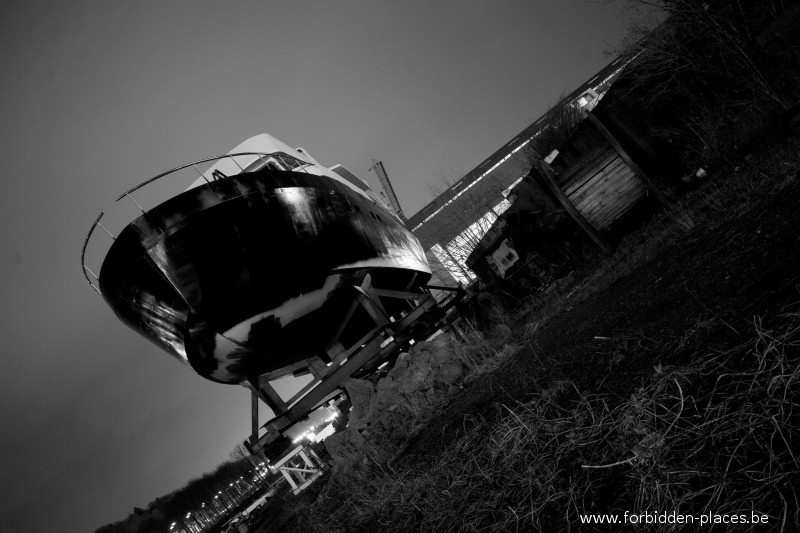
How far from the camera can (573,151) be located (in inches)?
378

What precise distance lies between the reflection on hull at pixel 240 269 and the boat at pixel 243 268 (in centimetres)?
2

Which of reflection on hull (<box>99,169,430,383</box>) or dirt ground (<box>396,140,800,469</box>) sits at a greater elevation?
reflection on hull (<box>99,169,430,383</box>)

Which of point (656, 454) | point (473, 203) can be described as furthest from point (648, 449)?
point (473, 203)

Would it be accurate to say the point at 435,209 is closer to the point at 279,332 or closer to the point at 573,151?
the point at 573,151

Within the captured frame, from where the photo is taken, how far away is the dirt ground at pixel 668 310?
1936 mm

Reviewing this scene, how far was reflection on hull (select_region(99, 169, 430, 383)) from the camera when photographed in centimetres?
547

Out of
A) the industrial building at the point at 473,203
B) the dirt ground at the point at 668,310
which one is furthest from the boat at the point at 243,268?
the industrial building at the point at 473,203

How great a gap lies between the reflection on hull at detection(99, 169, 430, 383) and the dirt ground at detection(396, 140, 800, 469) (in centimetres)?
355

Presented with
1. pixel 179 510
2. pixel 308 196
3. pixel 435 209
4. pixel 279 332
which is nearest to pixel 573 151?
pixel 308 196

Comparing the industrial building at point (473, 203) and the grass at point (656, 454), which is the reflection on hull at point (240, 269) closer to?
the grass at point (656, 454)

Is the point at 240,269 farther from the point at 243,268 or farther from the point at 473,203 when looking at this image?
the point at 473,203

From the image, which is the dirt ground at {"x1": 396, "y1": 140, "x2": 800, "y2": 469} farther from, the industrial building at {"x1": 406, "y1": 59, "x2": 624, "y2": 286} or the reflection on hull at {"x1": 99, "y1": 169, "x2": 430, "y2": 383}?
the industrial building at {"x1": 406, "y1": 59, "x2": 624, "y2": 286}

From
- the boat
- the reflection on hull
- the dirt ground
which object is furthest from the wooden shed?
the reflection on hull

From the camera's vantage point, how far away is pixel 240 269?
224 inches
